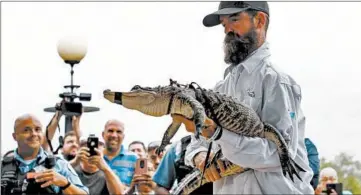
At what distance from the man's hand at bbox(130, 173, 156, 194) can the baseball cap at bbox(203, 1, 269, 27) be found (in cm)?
290

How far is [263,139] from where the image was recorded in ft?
12.2

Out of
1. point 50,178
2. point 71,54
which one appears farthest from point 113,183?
point 71,54

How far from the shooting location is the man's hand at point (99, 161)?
6797 millimetres

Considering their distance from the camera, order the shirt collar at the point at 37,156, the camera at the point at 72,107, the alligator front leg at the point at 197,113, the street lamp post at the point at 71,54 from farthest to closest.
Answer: the street lamp post at the point at 71,54 < the camera at the point at 72,107 < the shirt collar at the point at 37,156 < the alligator front leg at the point at 197,113

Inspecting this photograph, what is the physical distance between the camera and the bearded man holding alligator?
12.0 feet

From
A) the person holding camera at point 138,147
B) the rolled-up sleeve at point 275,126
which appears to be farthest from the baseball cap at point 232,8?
the person holding camera at point 138,147

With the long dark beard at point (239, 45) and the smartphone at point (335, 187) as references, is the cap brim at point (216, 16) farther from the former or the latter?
the smartphone at point (335, 187)

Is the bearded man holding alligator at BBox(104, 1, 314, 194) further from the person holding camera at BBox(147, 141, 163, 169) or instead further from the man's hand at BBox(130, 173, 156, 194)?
the person holding camera at BBox(147, 141, 163, 169)

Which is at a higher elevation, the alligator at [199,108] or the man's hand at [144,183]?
the alligator at [199,108]

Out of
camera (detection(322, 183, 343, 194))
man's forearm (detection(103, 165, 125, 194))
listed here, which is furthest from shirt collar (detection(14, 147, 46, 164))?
camera (detection(322, 183, 343, 194))

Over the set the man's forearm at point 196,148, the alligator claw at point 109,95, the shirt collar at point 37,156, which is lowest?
the shirt collar at point 37,156

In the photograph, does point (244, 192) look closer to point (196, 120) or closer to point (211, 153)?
point (211, 153)

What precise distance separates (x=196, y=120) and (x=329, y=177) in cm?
337

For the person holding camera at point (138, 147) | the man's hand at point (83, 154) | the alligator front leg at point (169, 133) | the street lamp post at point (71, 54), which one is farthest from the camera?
the person holding camera at point (138, 147)
